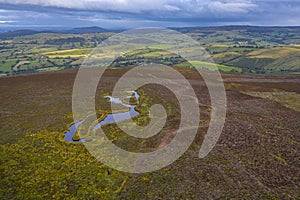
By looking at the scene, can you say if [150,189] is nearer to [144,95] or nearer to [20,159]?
[20,159]

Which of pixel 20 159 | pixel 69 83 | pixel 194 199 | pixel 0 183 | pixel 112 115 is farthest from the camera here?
pixel 69 83

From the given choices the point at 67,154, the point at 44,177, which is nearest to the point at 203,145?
the point at 67,154

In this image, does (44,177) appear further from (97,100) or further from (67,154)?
(97,100)

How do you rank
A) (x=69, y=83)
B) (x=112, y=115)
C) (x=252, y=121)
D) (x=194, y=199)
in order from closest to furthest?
(x=194, y=199) → (x=252, y=121) → (x=112, y=115) → (x=69, y=83)

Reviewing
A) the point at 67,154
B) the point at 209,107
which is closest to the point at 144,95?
the point at 209,107

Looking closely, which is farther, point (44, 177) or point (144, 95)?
point (144, 95)

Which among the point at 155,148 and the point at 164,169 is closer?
the point at 164,169
